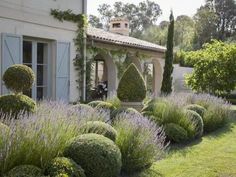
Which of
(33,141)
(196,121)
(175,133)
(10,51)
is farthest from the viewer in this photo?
(10,51)

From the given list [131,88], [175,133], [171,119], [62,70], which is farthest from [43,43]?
[175,133]

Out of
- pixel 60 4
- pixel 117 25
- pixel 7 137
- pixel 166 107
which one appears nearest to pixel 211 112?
pixel 166 107

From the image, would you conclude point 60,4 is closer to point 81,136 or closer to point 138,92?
point 138,92

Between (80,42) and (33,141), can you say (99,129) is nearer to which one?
(33,141)

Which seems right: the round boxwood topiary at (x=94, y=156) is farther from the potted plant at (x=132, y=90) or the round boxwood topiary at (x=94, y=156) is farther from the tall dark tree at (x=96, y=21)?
the tall dark tree at (x=96, y=21)

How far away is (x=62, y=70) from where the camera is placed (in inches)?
539

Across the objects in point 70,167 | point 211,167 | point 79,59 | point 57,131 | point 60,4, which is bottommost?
point 211,167

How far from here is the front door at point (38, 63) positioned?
12.5 metres

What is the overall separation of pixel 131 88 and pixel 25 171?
6.69m

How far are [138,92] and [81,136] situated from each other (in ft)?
18.5

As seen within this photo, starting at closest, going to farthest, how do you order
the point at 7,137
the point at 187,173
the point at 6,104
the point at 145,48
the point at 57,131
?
the point at 7,137, the point at 57,131, the point at 187,173, the point at 6,104, the point at 145,48

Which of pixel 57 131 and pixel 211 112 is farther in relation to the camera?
pixel 211 112

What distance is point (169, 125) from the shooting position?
345 inches

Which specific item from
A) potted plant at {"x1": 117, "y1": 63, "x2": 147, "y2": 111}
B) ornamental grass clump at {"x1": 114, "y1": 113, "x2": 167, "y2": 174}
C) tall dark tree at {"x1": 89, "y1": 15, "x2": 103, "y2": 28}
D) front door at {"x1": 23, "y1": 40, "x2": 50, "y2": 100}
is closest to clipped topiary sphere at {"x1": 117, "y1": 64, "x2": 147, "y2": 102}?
potted plant at {"x1": 117, "y1": 63, "x2": 147, "y2": 111}
